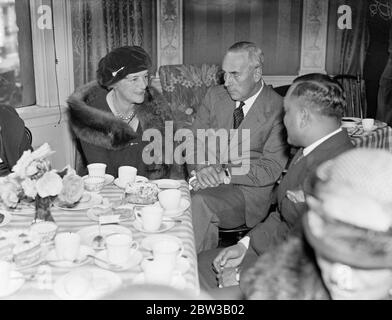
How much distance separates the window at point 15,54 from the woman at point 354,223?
3729 mm

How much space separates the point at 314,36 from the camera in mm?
5777

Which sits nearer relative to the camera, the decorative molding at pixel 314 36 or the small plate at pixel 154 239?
the small plate at pixel 154 239

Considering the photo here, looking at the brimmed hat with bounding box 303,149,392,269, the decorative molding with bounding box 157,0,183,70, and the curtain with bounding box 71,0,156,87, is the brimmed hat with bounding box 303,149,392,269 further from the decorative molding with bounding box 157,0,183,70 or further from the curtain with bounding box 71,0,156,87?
the decorative molding with bounding box 157,0,183,70

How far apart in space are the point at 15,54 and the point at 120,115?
5.09 ft

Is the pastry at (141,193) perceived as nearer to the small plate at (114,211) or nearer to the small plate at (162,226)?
the small plate at (114,211)

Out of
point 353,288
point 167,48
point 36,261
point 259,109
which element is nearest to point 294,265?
point 353,288

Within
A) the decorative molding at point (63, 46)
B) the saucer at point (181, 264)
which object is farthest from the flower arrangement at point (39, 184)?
the decorative molding at point (63, 46)

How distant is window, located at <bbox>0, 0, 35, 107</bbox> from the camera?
14.0 feet

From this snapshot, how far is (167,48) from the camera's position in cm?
569

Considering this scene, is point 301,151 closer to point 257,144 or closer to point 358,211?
point 257,144

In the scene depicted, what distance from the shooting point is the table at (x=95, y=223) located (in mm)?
1671

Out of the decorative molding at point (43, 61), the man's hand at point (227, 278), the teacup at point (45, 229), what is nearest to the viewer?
the teacup at point (45, 229)

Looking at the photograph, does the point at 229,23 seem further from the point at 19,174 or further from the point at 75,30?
the point at 19,174

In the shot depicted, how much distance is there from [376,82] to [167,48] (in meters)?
2.24
